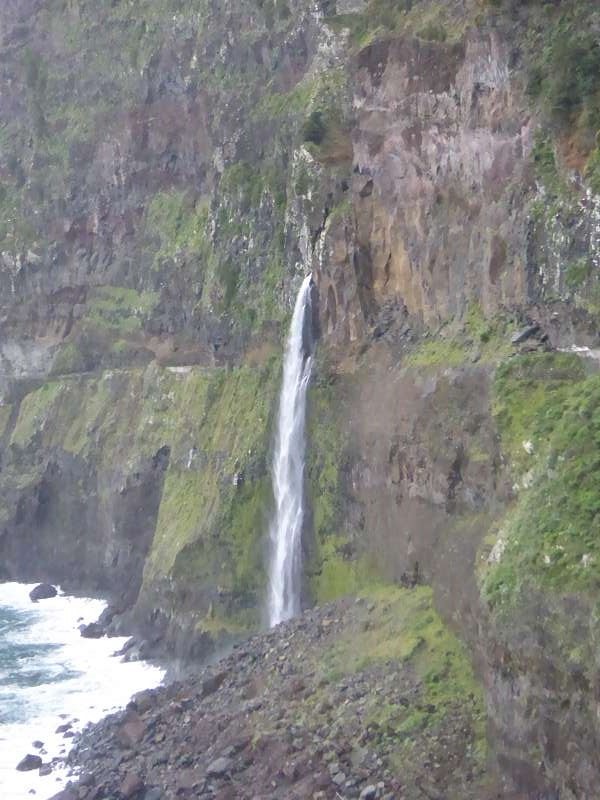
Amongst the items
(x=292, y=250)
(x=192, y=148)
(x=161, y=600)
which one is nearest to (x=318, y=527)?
(x=161, y=600)

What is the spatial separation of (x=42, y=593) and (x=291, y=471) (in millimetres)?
16653

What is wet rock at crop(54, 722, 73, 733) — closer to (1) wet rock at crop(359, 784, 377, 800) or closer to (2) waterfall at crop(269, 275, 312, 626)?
(2) waterfall at crop(269, 275, 312, 626)

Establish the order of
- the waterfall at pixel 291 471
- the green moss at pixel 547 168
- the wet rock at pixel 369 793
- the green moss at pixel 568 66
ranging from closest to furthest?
the wet rock at pixel 369 793 < the green moss at pixel 568 66 < the green moss at pixel 547 168 < the waterfall at pixel 291 471

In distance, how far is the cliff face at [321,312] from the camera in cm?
2478

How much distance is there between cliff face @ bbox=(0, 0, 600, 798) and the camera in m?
24.8

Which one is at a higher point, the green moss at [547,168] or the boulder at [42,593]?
the green moss at [547,168]

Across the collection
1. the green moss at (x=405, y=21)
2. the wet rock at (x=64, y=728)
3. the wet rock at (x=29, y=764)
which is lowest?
the wet rock at (x=29, y=764)

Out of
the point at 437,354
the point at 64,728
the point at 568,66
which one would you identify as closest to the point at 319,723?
the point at 437,354

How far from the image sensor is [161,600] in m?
40.8

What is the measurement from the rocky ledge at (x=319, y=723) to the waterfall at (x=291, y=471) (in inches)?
166

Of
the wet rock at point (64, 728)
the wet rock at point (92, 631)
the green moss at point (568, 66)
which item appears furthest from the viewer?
the wet rock at point (92, 631)

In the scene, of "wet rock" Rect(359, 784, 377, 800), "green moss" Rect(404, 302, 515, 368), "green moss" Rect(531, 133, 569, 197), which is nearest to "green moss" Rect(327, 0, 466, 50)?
"green moss" Rect(531, 133, 569, 197)

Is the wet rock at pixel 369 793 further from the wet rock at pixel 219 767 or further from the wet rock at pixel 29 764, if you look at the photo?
Answer: the wet rock at pixel 29 764

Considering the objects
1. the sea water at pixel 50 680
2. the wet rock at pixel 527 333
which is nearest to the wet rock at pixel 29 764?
the sea water at pixel 50 680
